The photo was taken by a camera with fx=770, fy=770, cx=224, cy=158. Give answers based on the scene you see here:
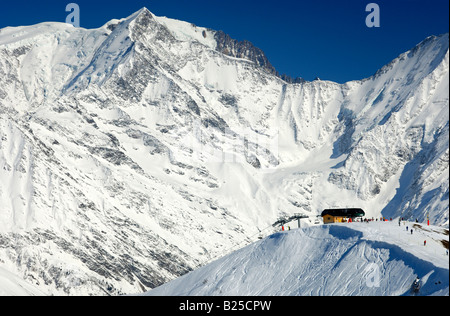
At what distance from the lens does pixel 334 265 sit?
311 feet

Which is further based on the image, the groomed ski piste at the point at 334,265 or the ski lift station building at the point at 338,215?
the ski lift station building at the point at 338,215

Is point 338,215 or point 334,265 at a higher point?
point 338,215

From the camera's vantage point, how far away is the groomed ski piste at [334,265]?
8312 cm

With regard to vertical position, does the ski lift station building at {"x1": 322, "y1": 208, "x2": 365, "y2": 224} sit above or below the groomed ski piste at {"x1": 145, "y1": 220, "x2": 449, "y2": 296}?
above

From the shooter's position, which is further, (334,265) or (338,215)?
(338,215)

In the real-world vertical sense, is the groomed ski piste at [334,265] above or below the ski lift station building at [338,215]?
below

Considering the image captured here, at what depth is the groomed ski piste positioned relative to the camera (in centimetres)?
8312

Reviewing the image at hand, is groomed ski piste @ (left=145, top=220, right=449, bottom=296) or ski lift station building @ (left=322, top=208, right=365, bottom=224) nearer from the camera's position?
groomed ski piste @ (left=145, top=220, right=449, bottom=296)
